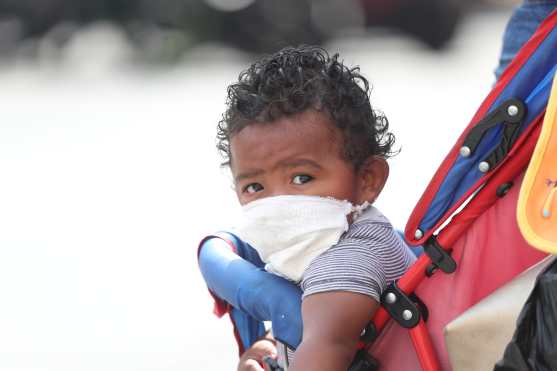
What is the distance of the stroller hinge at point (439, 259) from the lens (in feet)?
6.96

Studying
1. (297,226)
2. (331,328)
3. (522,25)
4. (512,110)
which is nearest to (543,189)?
(512,110)

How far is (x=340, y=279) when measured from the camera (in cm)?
220

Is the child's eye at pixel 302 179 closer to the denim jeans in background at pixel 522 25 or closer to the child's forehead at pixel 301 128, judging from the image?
the child's forehead at pixel 301 128

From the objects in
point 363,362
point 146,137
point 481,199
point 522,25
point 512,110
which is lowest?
point 363,362

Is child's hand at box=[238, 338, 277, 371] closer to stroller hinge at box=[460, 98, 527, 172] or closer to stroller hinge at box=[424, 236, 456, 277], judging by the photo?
stroller hinge at box=[424, 236, 456, 277]

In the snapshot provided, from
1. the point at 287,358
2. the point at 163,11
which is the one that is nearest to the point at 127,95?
the point at 163,11

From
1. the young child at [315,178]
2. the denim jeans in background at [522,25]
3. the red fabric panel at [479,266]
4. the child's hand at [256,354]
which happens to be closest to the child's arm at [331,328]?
the young child at [315,178]

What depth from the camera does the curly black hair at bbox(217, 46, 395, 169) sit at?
2.42 m

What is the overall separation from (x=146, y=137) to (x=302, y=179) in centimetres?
699

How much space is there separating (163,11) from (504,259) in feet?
37.9

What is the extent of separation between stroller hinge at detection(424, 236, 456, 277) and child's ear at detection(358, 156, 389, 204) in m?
0.35

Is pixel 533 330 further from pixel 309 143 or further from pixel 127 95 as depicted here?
pixel 127 95

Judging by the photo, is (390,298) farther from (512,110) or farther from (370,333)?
(512,110)

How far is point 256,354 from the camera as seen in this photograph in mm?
2742
